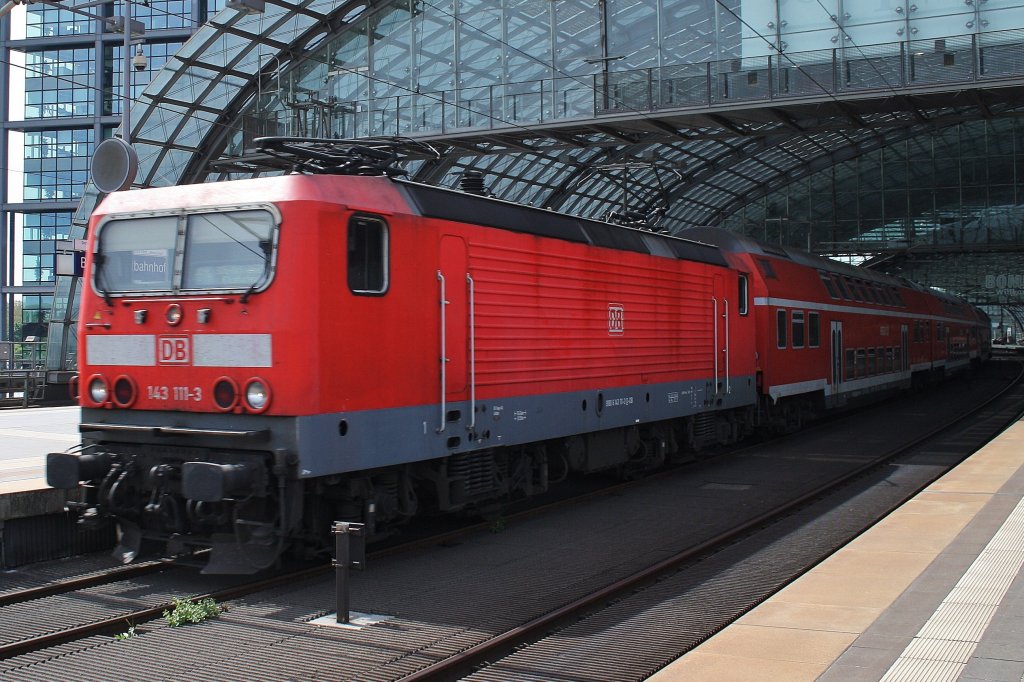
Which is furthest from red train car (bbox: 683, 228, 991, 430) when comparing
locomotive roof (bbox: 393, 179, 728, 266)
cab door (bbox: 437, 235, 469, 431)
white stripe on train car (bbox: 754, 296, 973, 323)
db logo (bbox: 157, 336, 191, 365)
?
db logo (bbox: 157, 336, 191, 365)

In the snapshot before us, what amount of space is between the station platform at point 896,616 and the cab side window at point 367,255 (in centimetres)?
442

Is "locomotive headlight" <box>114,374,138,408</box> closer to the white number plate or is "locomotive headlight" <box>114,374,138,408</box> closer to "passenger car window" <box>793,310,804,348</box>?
the white number plate

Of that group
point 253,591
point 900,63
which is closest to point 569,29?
point 900,63

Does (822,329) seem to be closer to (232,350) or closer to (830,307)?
(830,307)

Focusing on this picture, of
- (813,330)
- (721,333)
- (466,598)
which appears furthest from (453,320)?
(813,330)

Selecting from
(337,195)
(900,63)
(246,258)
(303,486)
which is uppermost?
(900,63)

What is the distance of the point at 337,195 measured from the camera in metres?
9.02

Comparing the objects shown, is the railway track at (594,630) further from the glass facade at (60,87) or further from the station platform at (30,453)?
the glass facade at (60,87)

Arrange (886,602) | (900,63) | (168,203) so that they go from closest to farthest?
(886,602) → (168,203) → (900,63)

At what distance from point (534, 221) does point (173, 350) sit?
15.4 ft

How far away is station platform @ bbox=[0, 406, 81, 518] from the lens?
1002 centimetres

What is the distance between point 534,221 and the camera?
1203 centimetres

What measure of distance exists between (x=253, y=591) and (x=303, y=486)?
1.04m

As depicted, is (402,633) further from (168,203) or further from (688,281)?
(688,281)
